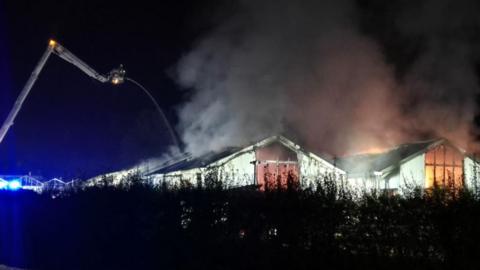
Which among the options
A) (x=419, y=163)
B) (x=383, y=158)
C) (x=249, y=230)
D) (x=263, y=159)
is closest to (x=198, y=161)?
(x=263, y=159)

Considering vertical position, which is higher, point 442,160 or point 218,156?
point 218,156

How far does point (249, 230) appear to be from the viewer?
1050 cm

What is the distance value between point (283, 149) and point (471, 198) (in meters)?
16.6

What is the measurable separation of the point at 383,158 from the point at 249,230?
15.8 meters

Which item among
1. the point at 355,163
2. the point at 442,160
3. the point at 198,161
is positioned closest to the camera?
the point at 198,161

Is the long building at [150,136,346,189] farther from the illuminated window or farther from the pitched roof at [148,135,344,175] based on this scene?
the illuminated window

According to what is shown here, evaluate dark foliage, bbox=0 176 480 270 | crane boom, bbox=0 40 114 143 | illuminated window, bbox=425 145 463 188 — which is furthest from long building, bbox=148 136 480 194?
dark foliage, bbox=0 176 480 270

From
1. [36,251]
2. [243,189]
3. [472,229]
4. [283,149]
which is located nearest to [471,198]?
[472,229]

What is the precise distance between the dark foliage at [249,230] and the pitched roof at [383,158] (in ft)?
43.3

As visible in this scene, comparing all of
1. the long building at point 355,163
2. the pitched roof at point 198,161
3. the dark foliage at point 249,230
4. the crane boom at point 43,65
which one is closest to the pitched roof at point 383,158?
the long building at point 355,163

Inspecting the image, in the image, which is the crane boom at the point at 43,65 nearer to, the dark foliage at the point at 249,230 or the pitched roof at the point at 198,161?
the pitched roof at the point at 198,161

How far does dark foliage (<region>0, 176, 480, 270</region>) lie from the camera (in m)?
8.19

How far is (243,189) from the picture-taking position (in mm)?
11039

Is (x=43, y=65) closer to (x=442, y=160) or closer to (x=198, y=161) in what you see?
(x=198, y=161)
